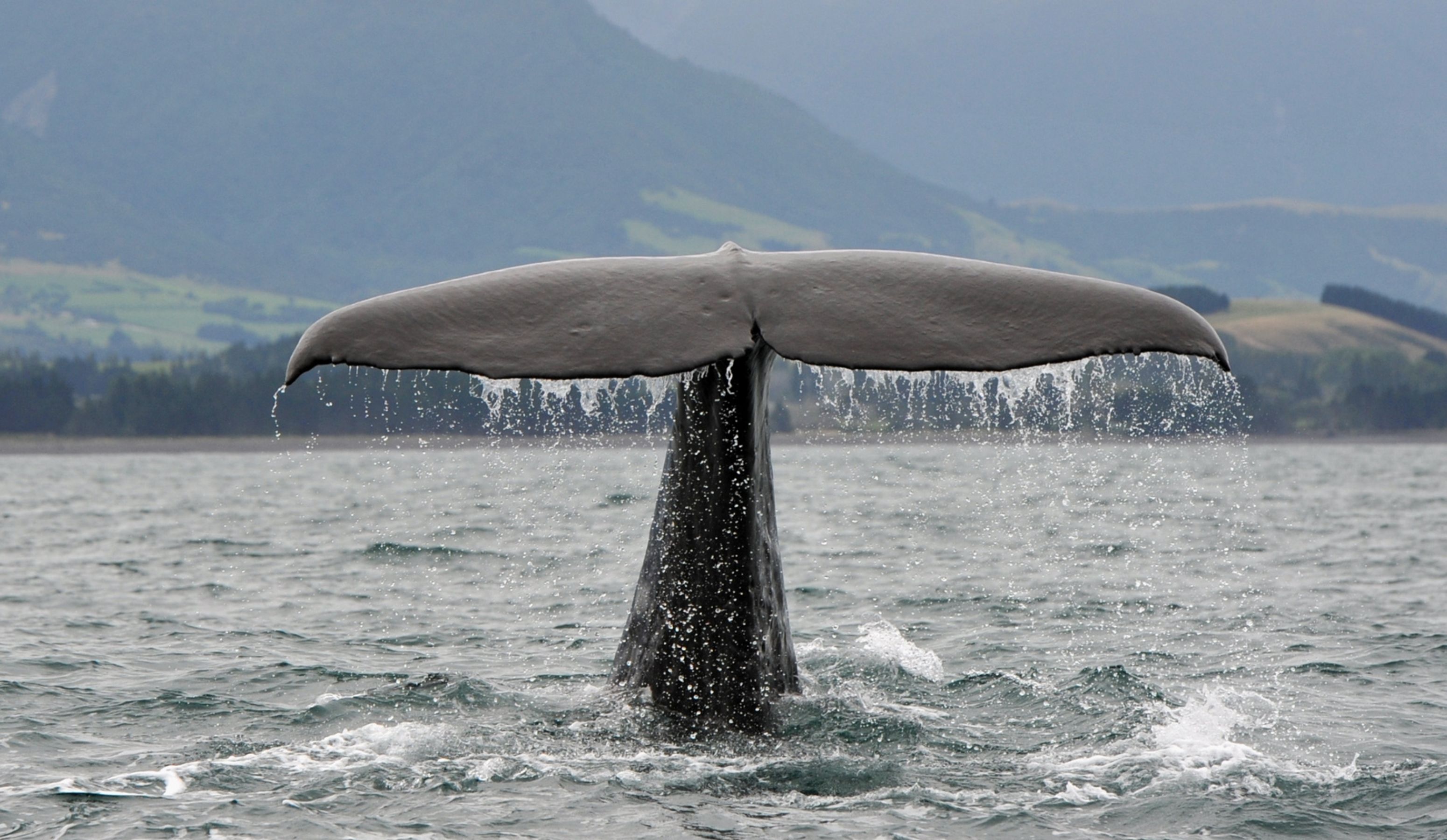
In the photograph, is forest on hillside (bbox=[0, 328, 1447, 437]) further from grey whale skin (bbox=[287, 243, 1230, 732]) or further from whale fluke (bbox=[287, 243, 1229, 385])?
whale fluke (bbox=[287, 243, 1229, 385])

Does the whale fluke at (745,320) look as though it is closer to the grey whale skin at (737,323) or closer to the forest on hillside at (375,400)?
the grey whale skin at (737,323)

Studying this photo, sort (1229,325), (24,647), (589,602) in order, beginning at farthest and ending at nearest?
1. (1229,325)
2. (589,602)
3. (24,647)

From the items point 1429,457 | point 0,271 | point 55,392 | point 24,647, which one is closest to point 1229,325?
point 1429,457

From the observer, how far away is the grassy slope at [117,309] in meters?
148

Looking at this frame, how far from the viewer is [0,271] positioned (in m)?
178

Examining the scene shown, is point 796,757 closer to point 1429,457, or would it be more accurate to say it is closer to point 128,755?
point 128,755

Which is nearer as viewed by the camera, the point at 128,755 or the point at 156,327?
the point at 128,755

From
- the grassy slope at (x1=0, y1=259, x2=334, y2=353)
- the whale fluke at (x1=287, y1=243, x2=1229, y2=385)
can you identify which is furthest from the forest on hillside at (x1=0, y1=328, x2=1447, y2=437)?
the whale fluke at (x1=287, y1=243, x2=1229, y2=385)

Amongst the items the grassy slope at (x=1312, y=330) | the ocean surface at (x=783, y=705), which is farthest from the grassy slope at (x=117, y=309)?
the ocean surface at (x=783, y=705)

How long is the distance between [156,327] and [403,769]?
15971cm

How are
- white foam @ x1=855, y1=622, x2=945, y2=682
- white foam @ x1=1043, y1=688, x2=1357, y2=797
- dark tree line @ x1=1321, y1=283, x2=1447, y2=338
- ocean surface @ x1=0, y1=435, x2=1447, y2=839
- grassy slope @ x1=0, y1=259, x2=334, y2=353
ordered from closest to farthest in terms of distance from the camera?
1. ocean surface @ x1=0, y1=435, x2=1447, y2=839
2. white foam @ x1=1043, y1=688, x2=1357, y2=797
3. white foam @ x1=855, y1=622, x2=945, y2=682
4. dark tree line @ x1=1321, y1=283, x2=1447, y2=338
5. grassy slope @ x1=0, y1=259, x2=334, y2=353

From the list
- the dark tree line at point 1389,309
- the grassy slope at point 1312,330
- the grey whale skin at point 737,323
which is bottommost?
the grey whale skin at point 737,323

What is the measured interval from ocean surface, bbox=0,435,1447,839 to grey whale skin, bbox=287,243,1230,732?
1172mm

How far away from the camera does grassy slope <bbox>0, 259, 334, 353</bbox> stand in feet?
484
